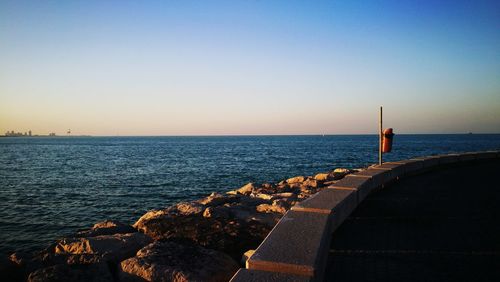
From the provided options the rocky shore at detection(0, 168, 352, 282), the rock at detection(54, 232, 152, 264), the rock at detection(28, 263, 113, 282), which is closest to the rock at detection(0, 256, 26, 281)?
the rocky shore at detection(0, 168, 352, 282)

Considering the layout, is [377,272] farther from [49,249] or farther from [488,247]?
[49,249]

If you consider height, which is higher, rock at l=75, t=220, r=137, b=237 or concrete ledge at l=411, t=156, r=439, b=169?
concrete ledge at l=411, t=156, r=439, b=169

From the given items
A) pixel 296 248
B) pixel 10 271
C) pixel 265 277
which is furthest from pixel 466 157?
pixel 10 271

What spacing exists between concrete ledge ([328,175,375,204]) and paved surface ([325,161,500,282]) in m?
0.18

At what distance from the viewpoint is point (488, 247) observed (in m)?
3.74

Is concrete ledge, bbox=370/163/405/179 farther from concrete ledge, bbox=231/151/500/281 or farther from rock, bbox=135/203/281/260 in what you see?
rock, bbox=135/203/281/260

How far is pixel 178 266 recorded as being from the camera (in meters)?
3.61

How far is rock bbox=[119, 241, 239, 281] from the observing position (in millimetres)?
3502

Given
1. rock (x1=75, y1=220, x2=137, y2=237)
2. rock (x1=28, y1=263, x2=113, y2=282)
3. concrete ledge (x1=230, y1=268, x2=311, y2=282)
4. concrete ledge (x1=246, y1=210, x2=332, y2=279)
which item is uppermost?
concrete ledge (x1=246, y1=210, x2=332, y2=279)

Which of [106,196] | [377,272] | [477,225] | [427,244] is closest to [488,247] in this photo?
[427,244]

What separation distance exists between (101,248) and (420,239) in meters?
4.65

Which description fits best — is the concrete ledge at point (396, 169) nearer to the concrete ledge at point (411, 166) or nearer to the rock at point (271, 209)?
the concrete ledge at point (411, 166)

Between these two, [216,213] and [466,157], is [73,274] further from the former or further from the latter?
[466,157]

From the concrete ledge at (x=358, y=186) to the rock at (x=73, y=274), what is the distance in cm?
399
